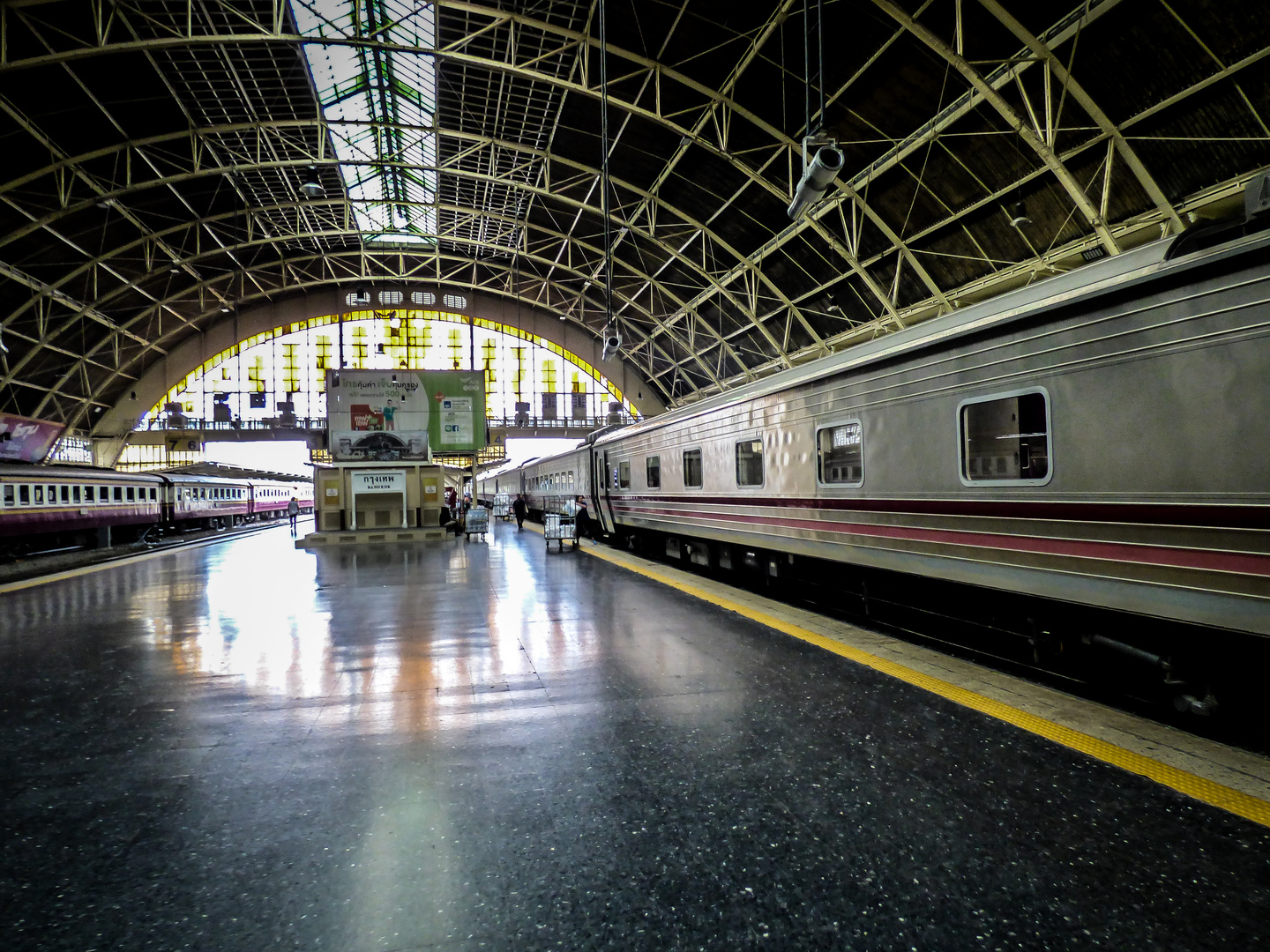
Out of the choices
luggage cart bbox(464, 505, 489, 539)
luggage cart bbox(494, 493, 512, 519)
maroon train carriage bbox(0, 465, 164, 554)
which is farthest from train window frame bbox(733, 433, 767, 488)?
luggage cart bbox(494, 493, 512, 519)

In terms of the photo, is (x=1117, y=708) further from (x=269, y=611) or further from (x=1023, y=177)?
(x=1023, y=177)

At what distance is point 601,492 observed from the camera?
60.5 ft

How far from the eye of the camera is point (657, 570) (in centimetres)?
1179

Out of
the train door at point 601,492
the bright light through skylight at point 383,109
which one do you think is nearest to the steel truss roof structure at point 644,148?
the bright light through skylight at point 383,109

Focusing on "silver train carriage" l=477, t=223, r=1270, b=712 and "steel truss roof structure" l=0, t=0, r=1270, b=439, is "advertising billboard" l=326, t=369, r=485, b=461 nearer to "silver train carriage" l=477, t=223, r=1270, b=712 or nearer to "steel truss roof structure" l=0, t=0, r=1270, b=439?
"steel truss roof structure" l=0, t=0, r=1270, b=439

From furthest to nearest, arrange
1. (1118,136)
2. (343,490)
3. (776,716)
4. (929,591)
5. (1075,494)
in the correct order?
(343,490)
(1118,136)
(929,591)
(1075,494)
(776,716)

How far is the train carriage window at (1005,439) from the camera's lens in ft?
16.8

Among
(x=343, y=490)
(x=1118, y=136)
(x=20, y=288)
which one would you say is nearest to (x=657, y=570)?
(x=1118, y=136)

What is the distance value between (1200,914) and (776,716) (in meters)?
2.22

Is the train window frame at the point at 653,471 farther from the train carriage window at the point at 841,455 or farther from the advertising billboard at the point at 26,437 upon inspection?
the advertising billboard at the point at 26,437

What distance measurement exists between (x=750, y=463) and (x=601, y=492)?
9.10 meters

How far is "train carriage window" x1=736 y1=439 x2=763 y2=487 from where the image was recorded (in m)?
9.43

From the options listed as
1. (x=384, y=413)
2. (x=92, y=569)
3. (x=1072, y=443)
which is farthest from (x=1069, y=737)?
(x=384, y=413)

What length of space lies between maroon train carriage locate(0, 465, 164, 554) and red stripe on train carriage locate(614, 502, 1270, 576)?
70.4 ft
